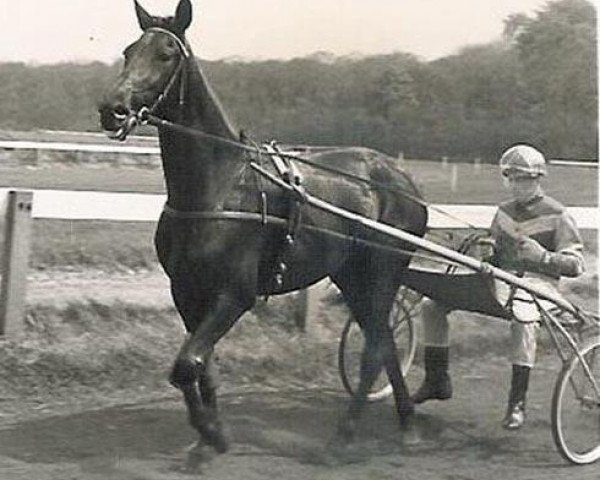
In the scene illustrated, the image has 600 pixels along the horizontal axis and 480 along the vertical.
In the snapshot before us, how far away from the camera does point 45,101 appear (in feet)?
6.56

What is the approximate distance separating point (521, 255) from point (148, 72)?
904 mm

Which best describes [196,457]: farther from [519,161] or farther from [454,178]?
[519,161]

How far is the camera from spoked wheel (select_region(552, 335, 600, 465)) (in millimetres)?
2438

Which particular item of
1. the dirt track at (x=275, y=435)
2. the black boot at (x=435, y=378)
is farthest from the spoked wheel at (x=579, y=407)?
the black boot at (x=435, y=378)

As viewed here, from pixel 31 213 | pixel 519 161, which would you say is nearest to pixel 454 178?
pixel 519 161

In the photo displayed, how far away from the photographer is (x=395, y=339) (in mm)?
2357

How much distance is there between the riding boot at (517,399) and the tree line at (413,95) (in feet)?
1.47

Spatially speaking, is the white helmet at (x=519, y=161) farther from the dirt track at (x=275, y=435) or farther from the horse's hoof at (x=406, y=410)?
the horse's hoof at (x=406, y=410)

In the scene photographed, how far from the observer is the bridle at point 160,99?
1.87 metres

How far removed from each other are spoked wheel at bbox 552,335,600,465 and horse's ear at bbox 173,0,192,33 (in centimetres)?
108

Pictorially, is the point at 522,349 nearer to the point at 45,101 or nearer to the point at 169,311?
the point at 169,311

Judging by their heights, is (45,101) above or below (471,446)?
above

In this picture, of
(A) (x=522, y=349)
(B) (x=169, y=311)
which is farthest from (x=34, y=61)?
(A) (x=522, y=349)

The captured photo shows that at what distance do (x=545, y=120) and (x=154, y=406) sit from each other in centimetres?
95
